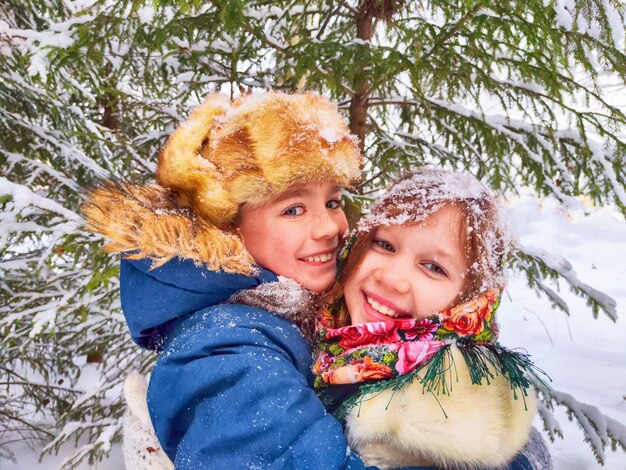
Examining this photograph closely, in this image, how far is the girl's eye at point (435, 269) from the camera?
1.70 meters

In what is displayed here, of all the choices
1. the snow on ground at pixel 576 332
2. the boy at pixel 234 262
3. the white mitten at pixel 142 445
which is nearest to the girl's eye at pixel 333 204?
the boy at pixel 234 262

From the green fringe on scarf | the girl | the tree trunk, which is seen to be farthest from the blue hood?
the tree trunk

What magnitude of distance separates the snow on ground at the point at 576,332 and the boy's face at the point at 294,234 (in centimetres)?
85

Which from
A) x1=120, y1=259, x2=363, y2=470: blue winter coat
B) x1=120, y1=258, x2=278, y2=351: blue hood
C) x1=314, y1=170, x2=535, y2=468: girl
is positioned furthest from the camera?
x1=120, y1=258, x2=278, y2=351: blue hood

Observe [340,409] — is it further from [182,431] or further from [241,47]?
[241,47]

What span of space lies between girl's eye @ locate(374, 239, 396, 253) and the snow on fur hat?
1.03 ft

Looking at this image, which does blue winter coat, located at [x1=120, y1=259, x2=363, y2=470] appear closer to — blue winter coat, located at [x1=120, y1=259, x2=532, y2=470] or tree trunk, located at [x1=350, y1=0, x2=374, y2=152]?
blue winter coat, located at [x1=120, y1=259, x2=532, y2=470]

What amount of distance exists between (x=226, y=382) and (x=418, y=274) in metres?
0.80

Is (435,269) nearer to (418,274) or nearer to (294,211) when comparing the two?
(418,274)

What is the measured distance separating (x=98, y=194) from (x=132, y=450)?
1016 mm

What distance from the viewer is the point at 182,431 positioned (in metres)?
1.43

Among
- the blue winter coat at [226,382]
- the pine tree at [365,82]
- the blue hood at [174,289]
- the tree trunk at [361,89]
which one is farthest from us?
the tree trunk at [361,89]

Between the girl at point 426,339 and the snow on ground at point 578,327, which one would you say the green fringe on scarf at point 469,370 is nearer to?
the girl at point 426,339

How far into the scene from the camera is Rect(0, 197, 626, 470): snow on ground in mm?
4707
